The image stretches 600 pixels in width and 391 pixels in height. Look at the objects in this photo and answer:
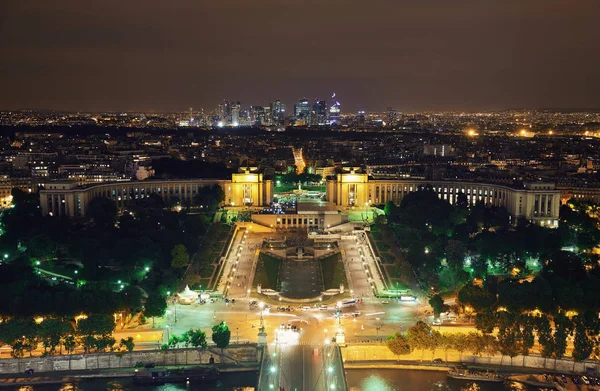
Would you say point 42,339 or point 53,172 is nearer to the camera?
point 42,339

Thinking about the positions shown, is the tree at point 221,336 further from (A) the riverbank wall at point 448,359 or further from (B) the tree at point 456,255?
(B) the tree at point 456,255

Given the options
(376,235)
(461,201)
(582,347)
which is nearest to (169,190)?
(376,235)

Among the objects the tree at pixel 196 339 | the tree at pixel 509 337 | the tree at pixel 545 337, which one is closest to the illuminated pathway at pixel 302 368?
the tree at pixel 196 339

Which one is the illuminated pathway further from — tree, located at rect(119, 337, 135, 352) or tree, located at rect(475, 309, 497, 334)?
tree, located at rect(475, 309, 497, 334)

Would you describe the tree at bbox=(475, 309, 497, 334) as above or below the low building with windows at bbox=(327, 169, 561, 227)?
below

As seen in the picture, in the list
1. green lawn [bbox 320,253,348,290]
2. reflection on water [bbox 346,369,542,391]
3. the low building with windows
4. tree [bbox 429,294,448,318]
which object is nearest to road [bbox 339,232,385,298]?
green lawn [bbox 320,253,348,290]

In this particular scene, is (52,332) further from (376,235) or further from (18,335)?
(376,235)

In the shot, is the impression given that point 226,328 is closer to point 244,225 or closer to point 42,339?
point 42,339

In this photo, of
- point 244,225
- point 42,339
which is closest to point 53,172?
point 244,225

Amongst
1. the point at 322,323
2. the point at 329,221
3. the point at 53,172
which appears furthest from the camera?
the point at 53,172
